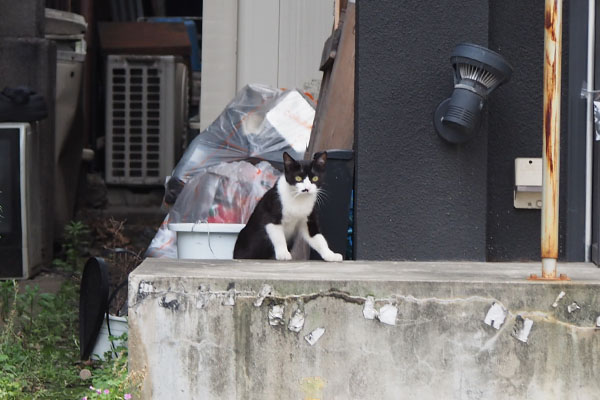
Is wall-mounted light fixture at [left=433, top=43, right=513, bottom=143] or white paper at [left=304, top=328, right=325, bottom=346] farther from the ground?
wall-mounted light fixture at [left=433, top=43, right=513, bottom=143]

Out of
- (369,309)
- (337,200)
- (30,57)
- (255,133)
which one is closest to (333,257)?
(337,200)

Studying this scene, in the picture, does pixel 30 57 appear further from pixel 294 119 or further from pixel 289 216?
pixel 289 216

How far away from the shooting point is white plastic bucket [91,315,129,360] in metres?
4.19

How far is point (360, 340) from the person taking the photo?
328 cm

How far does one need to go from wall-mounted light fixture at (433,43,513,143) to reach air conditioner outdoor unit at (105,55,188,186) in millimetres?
5015

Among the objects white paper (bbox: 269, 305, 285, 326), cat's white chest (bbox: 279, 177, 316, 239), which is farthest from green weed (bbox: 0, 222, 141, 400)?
cat's white chest (bbox: 279, 177, 316, 239)

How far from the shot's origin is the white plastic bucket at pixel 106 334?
13.8 feet

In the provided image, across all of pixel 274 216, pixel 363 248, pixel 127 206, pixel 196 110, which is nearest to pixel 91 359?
pixel 274 216

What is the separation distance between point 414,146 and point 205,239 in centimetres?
125

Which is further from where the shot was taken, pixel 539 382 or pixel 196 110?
pixel 196 110

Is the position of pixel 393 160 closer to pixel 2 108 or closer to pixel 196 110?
pixel 2 108

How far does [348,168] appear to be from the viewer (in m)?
4.27

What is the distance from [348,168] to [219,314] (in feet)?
4.06

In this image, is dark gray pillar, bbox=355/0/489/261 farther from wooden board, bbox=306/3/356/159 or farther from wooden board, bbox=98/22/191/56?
wooden board, bbox=98/22/191/56
